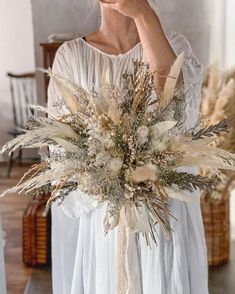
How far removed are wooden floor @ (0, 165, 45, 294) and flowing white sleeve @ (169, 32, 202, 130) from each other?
807 mm

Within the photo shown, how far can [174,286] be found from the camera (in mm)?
1398

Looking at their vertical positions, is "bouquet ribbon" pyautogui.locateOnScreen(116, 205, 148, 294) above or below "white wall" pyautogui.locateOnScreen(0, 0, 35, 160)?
below

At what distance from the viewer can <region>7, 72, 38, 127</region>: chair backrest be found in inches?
81.4

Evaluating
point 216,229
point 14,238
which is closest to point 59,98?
point 14,238

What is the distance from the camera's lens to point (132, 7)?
4.24 ft

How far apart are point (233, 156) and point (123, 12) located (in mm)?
432

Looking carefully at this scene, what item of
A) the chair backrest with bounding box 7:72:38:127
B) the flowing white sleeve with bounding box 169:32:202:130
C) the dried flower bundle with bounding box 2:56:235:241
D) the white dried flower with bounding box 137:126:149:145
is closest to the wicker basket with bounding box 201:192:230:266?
the chair backrest with bounding box 7:72:38:127

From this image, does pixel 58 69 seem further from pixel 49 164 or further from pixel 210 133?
pixel 210 133

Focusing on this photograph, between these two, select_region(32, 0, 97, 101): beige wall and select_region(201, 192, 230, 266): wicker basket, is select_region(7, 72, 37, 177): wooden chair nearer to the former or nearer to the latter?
select_region(32, 0, 97, 101): beige wall

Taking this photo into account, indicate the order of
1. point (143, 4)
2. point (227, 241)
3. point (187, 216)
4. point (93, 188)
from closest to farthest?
point (93, 188), point (143, 4), point (187, 216), point (227, 241)

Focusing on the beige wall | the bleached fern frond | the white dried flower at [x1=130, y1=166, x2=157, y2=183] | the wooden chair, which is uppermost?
the beige wall

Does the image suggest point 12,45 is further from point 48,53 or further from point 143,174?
point 143,174

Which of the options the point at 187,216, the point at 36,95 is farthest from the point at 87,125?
the point at 36,95

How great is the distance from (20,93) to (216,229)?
3.41 feet
